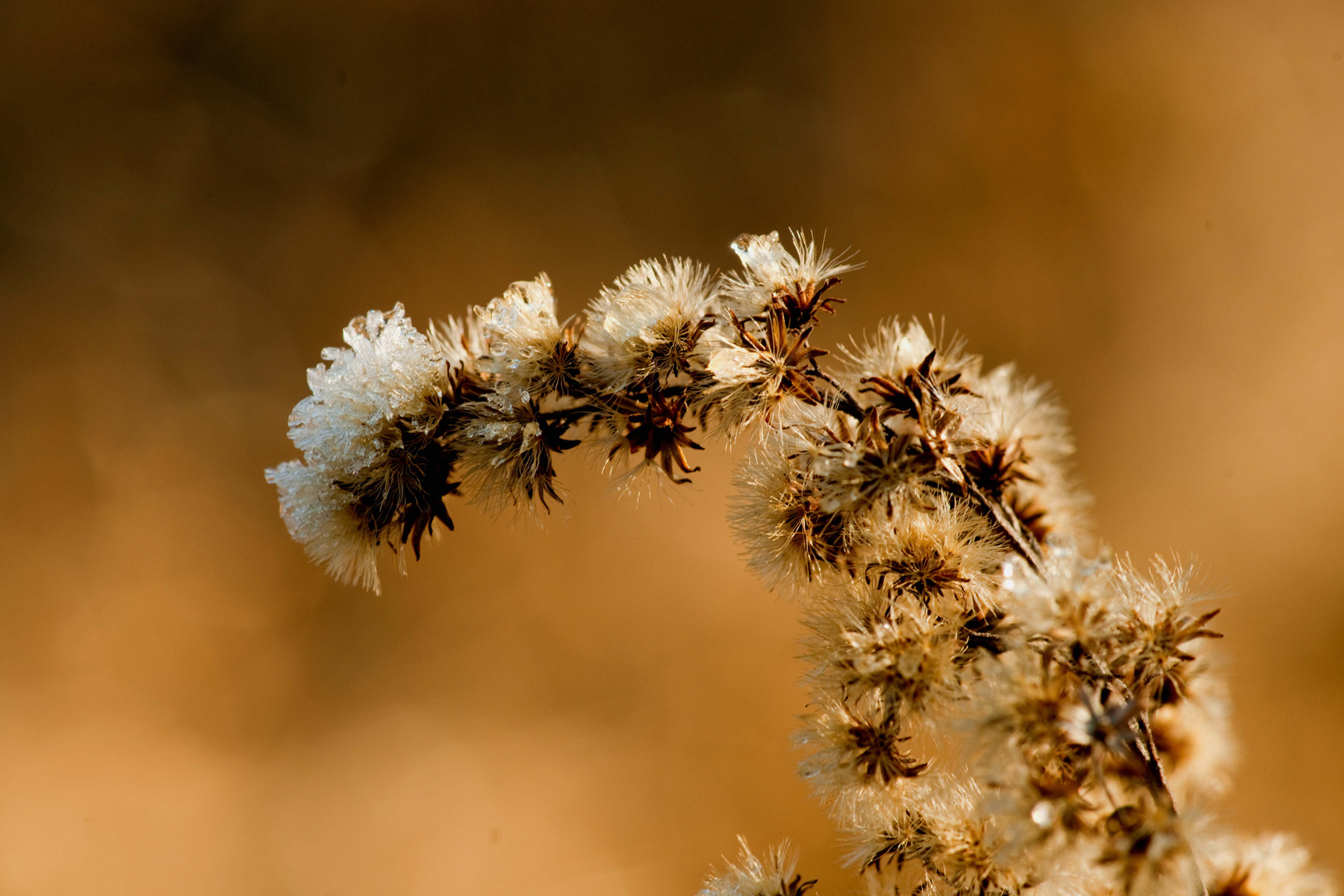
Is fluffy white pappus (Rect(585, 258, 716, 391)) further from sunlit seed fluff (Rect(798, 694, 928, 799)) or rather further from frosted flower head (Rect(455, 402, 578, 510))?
sunlit seed fluff (Rect(798, 694, 928, 799))

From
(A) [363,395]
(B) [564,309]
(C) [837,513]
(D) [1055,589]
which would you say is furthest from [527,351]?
(B) [564,309]

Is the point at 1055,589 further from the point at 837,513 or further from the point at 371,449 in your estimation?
the point at 371,449

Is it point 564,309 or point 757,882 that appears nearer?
point 757,882

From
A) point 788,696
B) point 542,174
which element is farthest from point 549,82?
point 788,696

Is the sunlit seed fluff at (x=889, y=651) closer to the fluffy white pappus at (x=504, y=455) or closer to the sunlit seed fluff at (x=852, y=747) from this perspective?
the sunlit seed fluff at (x=852, y=747)

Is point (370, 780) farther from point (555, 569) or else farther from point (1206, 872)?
point (1206, 872)

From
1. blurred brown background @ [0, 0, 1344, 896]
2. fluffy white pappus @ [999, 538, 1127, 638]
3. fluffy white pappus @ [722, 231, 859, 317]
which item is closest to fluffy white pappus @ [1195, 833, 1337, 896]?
fluffy white pappus @ [999, 538, 1127, 638]
